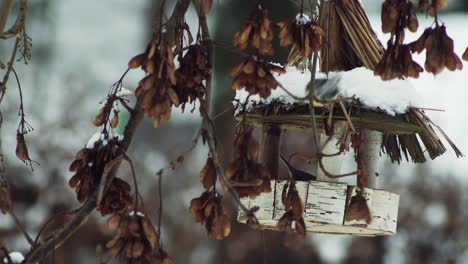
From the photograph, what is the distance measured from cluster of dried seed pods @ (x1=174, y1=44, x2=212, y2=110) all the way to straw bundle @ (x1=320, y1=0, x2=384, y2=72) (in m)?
0.50

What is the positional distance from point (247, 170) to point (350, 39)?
71cm

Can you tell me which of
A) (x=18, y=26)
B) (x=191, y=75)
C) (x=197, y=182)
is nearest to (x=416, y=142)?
(x=191, y=75)

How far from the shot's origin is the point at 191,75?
1845mm

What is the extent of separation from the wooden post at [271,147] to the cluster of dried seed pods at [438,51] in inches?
29.1

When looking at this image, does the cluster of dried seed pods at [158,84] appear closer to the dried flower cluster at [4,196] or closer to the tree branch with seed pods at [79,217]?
the tree branch with seed pods at [79,217]

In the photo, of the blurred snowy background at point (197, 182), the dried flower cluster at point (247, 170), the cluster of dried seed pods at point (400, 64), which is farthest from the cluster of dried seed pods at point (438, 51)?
the blurred snowy background at point (197, 182)

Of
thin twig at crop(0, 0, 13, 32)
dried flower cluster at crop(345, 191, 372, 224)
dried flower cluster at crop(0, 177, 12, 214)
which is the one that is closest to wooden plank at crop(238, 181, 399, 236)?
dried flower cluster at crop(345, 191, 372, 224)

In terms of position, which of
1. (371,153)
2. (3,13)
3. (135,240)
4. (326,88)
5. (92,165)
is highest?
(3,13)

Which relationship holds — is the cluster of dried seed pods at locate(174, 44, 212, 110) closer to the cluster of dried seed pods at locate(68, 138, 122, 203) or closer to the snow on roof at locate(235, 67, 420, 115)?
the cluster of dried seed pods at locate(68, 138, 122, 203)

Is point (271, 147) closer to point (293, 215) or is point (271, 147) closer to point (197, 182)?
point (293, 215)

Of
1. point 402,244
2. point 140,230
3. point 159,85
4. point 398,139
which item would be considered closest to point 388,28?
point 159,85

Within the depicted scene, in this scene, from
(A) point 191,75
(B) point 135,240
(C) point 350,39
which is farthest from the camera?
(C) point 350,39

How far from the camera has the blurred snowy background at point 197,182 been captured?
5598mm

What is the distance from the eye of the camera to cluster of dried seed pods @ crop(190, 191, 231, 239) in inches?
69.8
